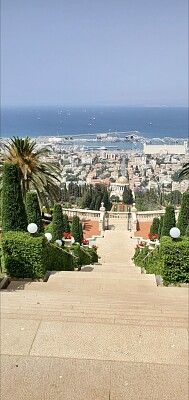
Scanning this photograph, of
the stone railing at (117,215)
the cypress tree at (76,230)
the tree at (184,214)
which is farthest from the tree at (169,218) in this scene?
the stone railing at (117,215)

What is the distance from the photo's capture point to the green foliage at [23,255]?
10.4 metres

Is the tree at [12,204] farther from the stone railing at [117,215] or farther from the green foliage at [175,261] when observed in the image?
the stone railing at [117,215]

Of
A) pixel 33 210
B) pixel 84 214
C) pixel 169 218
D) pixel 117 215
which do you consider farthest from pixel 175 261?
pixel 117 215

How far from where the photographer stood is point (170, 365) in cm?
586

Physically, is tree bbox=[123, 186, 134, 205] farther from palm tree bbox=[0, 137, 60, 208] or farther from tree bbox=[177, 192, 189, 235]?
tree bbox=[177, 192, 189, 235]

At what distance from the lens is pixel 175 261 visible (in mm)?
10000

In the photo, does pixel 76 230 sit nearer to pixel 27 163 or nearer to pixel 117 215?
pixel 27 163

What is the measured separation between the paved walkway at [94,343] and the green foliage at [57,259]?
1808mm

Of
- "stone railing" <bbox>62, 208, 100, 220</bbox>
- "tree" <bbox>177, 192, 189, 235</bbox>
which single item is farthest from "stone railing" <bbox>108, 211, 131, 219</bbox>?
"tree" <bbox>177, 192, 189, 235</bbox>

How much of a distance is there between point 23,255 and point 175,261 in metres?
4.23

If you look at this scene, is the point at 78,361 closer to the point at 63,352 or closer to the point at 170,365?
the point at 63,352

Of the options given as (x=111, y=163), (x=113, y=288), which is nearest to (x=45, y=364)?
(x=113, y=288)

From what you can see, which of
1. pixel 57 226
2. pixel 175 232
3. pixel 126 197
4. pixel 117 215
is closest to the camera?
pixel 175 232

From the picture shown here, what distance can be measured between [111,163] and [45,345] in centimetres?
11554
